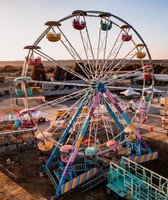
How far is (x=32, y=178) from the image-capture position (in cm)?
1366

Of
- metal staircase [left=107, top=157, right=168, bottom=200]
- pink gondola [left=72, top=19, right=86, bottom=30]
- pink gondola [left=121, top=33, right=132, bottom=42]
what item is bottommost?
metal staircase [left=107, top=157, right=168, bottom=200]

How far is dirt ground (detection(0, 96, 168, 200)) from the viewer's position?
39.4 feet

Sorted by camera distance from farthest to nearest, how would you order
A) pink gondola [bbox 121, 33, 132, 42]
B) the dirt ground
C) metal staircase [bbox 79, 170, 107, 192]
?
1. pink gondola [bbox 121, 33, 132, 42]
2. metal staircase [bbox 79, 170, 107, 192]
3. the dirt ground

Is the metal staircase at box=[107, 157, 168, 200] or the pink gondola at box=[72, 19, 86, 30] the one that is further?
the pink gondola at box=[72, 19, 86, 30]

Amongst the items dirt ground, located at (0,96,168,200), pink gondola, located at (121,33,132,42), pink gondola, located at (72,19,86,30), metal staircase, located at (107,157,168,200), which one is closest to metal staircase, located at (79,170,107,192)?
dirt ground, located at (0,96,168,200)

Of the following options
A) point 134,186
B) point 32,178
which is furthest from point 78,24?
point 32,178

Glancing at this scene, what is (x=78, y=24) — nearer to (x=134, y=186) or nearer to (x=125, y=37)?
(x=125, y=37)

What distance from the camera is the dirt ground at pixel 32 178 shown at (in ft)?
39.4

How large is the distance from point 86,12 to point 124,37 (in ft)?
10.9

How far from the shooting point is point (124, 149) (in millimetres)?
17000

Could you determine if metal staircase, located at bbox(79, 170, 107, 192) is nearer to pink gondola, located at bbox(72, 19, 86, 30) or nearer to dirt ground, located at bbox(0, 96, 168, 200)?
dirt ground, located at bbox(0, 96, 168, 200)

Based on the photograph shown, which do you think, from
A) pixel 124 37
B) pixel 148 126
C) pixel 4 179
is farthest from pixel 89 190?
pixel 148 126

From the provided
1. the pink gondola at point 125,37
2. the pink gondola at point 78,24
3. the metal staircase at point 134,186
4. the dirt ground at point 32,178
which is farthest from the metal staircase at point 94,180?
the pink gondola at point 78,24

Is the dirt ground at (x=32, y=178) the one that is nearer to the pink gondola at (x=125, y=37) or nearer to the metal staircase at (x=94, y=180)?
the metal staircase at (x=94, y=180)
